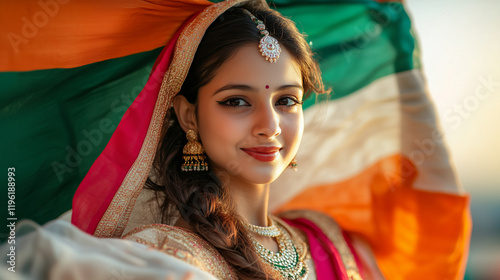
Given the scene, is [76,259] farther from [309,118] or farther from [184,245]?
[309,118]

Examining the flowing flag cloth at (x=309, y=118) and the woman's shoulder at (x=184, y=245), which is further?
the flowing flag cloth at (x=309, y=118)

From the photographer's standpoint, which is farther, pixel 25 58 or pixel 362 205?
pixel 362 205

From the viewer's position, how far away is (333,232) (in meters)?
1.97

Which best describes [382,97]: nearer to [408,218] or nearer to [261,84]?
[408,218]

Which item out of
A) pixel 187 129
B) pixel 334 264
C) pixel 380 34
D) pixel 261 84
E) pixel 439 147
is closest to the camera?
pixel 261 84

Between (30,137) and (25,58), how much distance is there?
25 centimetres

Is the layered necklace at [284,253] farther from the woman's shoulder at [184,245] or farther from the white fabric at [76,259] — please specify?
the white fabric at [76,259]

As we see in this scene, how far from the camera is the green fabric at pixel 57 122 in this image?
136 cm

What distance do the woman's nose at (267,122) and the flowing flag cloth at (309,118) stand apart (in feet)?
1.21

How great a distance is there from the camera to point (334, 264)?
176cm

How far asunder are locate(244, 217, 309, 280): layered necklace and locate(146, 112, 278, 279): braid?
2.8 inches

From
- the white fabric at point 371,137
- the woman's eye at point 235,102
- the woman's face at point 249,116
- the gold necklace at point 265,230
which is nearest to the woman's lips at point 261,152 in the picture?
the woman's face at point 249,116

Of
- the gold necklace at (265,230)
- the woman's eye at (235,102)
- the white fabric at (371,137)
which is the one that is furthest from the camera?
the white fabric at (371,137)

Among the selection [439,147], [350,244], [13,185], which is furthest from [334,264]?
[13,185]
